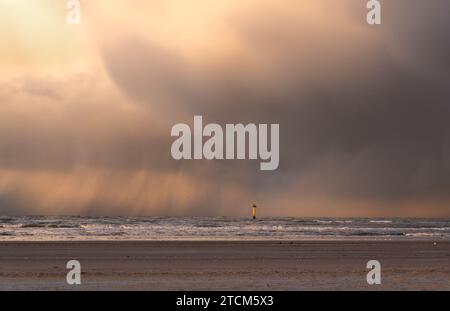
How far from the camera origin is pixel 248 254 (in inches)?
1513

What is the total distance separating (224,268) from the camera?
3008 centimetres

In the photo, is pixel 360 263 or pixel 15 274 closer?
pixel 15 274

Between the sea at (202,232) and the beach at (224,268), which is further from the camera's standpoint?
the sea at (202,232)

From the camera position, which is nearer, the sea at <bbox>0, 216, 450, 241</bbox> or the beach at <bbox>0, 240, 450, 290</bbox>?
the beach at <bbox>0, 240, 450, 290</bbox>

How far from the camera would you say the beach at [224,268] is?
78.6 ft

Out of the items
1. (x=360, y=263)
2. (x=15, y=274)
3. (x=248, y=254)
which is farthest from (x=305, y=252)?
(x=15, y=274)

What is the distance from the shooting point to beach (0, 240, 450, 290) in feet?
78.6

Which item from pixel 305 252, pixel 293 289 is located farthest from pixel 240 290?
pixel 305 252

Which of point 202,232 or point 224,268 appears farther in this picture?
point 202,232

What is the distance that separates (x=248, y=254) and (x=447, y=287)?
16079 mm
